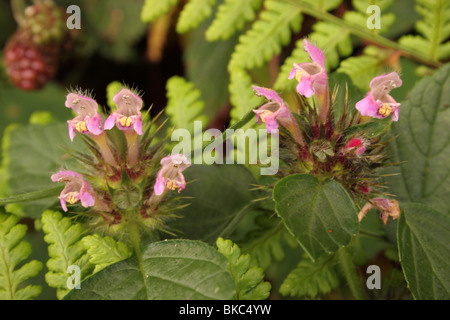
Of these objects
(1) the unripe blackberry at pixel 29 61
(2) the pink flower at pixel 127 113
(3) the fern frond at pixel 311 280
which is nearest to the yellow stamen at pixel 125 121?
(2) the pink flower at pixel 127 113

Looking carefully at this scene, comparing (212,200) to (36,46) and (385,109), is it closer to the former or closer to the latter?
(385,109)

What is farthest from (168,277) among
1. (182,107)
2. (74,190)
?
(182,107)

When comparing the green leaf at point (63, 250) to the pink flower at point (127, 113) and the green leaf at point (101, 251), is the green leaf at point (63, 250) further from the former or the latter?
the pink flower at point (127, 113)

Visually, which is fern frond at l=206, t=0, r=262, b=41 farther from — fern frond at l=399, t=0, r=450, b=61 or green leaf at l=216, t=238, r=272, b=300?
green leaf at l=216, t=238, r=272, b=300

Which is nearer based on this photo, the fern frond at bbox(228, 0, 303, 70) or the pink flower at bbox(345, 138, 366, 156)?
the pink flower at bbox(345, 138, 366, 156)

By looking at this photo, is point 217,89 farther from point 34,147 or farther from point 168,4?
point 34,147

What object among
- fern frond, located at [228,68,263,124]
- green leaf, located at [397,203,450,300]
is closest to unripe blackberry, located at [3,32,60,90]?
fern frond, located at [228,68,263,124]
